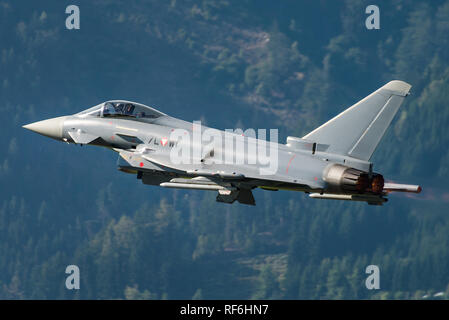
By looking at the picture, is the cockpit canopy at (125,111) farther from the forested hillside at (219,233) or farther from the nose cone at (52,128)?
the forested hillside at (219,233)

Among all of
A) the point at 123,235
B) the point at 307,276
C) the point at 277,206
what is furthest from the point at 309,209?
the point at 123,235

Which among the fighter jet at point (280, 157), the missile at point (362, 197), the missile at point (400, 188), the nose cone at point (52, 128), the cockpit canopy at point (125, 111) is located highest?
the cockpit canopy at point (125, 111)

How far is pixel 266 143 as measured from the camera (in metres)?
31.7

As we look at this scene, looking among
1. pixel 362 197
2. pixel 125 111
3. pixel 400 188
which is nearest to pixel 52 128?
pixel 125 111

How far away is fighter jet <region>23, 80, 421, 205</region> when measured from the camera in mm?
30484

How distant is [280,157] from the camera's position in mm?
30984

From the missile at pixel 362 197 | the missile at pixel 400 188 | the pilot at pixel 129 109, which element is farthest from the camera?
the pilot at pixel 129 109

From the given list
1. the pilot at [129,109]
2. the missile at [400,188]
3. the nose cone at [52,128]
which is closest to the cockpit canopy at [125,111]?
the pilot at [129,109]

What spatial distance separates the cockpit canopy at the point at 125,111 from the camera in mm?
35062

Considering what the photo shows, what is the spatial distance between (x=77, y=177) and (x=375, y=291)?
232 feet

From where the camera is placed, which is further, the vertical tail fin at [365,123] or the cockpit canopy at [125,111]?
the cockpit canopy at [125,111]

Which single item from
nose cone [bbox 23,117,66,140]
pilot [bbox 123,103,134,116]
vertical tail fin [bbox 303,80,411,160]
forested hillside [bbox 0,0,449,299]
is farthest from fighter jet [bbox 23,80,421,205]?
forested hillside [bbox 0,0,449,299]

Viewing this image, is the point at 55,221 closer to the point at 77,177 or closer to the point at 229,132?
the point at 77,177

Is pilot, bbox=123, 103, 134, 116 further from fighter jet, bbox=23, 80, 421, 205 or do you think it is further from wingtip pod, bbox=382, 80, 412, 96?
wingtip pod, bbox=382, 80, 412, 96
